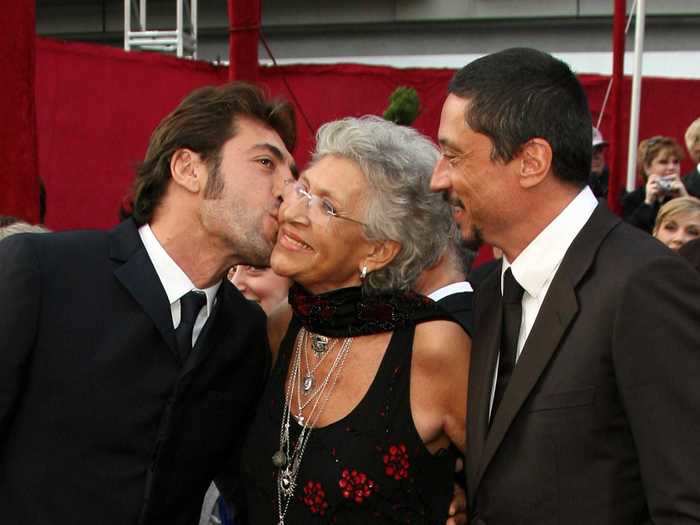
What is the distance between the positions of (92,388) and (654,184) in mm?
4482

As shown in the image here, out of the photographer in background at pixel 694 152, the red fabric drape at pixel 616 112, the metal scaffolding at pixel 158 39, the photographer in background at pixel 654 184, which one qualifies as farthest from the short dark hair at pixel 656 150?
the metal scaffolding at pixel 158 39

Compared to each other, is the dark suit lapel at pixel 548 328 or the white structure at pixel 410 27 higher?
the white structure at pixel 410 27

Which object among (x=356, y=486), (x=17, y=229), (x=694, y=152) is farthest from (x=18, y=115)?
(x=694, y=152)

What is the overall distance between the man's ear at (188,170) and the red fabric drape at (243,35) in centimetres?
248

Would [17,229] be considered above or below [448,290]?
above

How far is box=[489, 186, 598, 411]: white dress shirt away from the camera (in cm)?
233

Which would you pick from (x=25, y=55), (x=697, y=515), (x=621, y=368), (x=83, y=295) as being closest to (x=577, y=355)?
(x=621, y=368)

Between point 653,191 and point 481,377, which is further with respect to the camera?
point 653,191

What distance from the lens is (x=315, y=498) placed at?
2641 mm

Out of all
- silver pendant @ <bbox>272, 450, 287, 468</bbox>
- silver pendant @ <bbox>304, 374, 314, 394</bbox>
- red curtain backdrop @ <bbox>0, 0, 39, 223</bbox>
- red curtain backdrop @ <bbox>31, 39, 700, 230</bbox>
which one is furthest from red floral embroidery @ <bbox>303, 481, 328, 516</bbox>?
red curtain backdrop @ <bbox>31, 39, 700, 230</bbox>

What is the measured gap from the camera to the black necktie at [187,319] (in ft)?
8.73

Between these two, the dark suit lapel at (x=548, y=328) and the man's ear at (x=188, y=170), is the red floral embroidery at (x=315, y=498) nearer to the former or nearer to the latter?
the dark suit lapel at (x=548, y=328)

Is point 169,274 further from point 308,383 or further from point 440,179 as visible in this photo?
point 440,179

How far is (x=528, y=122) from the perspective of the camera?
235 cm
